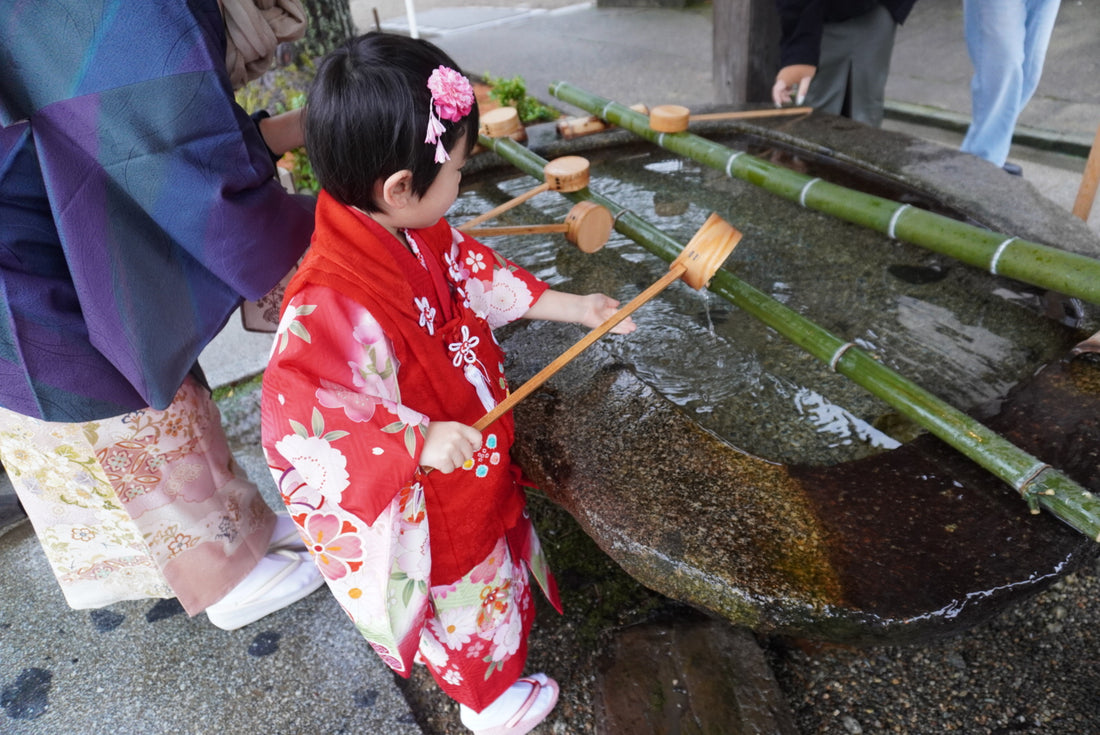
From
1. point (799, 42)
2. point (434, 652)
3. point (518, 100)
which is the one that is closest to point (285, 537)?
point (434, 652)

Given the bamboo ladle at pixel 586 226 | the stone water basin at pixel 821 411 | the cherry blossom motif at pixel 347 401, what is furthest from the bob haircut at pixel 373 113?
the bamboo ladle at pixel 586 226

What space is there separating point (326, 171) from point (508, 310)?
2.00ft

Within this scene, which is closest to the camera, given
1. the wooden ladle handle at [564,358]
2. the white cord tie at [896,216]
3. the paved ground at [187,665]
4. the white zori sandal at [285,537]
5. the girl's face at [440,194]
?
the girl's face at [440,194]

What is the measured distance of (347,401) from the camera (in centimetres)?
127

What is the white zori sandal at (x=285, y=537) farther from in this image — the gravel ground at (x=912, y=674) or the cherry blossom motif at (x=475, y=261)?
the cherry blossom motif at (x=475, y=261)

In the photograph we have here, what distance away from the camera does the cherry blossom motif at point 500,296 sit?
1.74 m

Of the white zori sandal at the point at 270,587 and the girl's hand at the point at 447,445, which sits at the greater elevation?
the girl's hand at the point at 447,445

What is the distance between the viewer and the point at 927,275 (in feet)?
7.85

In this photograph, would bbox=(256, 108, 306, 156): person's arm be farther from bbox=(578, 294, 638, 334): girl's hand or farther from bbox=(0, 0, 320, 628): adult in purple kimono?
bbox=(578, 294, 638, 334): girl's hand

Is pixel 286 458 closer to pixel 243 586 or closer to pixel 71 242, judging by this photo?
pixel 71 242

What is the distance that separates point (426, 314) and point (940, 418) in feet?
3.74

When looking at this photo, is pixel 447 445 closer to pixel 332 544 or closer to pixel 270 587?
pixel 332 544

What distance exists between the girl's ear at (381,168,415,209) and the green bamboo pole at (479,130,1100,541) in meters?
1.06

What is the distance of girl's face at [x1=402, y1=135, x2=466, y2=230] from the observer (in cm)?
132
